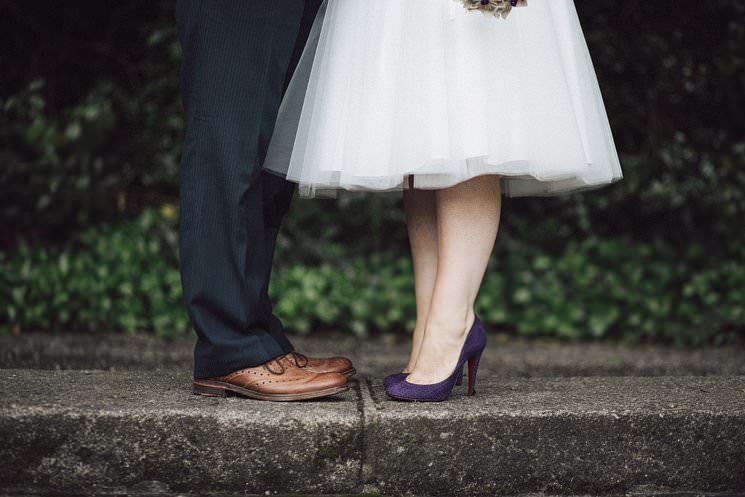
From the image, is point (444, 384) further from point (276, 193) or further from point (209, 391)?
point (276, 193)

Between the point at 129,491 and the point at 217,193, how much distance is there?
0.60m

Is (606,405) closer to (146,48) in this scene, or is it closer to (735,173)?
(735,173)

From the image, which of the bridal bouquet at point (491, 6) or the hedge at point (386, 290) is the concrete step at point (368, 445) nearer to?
the bridal bouquet at point (491, 6)

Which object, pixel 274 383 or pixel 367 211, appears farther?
pixel 367 211

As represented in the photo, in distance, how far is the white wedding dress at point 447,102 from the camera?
1.50 meters

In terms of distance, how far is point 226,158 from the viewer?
1.55 meters

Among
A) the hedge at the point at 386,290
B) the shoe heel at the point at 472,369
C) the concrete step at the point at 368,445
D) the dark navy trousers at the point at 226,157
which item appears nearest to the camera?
the concrete step at the point at 368,445

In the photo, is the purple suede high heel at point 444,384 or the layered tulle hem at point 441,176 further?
the purple suede high heel at point 444,384

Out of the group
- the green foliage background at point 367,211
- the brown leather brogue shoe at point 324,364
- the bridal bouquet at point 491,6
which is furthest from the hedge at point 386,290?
the bridal bouquet at point 491,6

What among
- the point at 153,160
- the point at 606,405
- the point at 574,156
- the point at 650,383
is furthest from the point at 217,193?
the point at 153,160

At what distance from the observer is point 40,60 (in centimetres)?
358

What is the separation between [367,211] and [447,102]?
79.6 inches

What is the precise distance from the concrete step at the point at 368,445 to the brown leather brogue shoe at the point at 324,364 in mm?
180

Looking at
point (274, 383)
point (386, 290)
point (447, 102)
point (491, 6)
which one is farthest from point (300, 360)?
point (386, 290)
